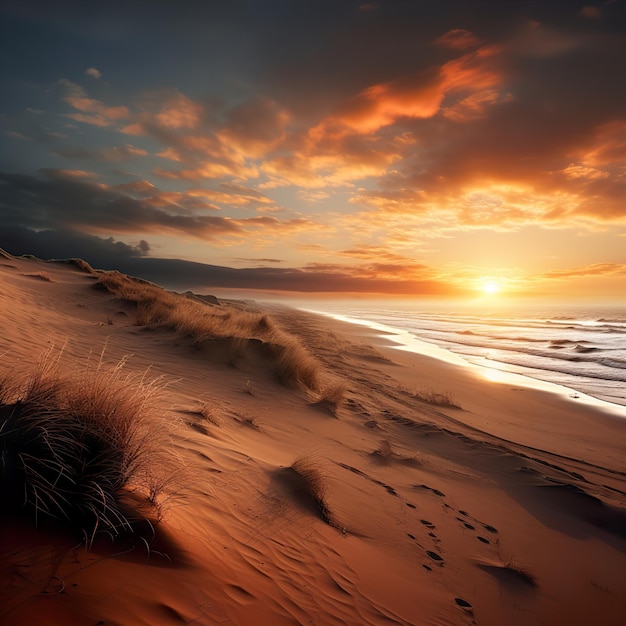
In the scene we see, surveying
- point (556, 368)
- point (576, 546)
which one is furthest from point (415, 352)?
point (576, 546)

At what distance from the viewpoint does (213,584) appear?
229 centimetres

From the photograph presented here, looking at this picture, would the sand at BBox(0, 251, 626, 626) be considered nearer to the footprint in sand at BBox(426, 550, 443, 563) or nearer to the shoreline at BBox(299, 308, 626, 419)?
the footprint in sand at BBox(426, 550, 443, 563)

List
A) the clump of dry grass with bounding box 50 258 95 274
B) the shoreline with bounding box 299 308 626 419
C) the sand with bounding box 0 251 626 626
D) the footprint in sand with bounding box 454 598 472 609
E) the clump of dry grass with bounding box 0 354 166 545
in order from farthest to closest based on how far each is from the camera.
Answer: the clump of dry grass with bounding box 50 258 95 274, the shoreline with bounding box 299 308 626 419, the footprint in sand with bounding box 454 598 472 609, the clump of dry grass with bounding box 0 354 166 545, the sand with bounding box 0 251 626 626

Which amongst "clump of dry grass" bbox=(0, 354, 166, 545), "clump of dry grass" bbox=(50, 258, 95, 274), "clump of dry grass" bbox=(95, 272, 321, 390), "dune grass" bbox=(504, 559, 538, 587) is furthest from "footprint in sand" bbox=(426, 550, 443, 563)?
"clump of dry grass" bbox=(50, 258, 95, 274)

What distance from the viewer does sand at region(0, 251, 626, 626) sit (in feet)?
6.85

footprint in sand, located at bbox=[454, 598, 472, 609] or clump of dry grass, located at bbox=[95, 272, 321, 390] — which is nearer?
footprint in sand, located at bbox=[454, 598, 472, 609]

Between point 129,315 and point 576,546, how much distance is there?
16.2 m

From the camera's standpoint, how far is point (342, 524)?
149 inches

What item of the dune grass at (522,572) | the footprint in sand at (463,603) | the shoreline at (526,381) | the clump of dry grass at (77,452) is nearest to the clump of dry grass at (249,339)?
the dune grass at (522,572)

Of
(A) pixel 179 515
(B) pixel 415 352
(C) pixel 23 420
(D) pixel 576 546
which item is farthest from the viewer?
(B) pixel 415 352

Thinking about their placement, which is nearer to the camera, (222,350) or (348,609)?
(348,609)

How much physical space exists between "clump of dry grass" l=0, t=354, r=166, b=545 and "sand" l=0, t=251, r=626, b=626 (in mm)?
147

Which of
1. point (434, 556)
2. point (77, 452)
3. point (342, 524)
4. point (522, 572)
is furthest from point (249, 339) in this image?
point (77, 452)

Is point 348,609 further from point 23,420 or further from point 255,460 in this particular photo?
point 23,420
